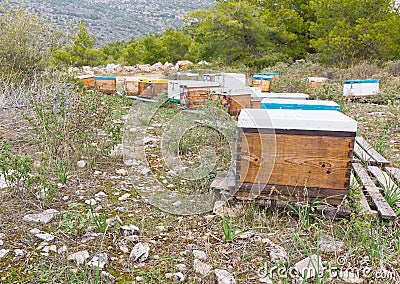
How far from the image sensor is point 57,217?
2.69 m

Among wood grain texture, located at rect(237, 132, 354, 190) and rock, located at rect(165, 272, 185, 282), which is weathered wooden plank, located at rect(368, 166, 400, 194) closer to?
wood grain texture, located at rect(237, 132, 354, 190)

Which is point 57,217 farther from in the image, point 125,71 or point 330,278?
point 125,71

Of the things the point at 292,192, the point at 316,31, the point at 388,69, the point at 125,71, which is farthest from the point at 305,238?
the point at 316,31

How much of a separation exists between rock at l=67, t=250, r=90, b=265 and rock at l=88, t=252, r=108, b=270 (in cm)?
4

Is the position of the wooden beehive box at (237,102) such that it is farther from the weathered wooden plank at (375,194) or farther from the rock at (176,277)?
the rock at (176,277)

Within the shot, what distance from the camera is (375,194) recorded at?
9.21 ft

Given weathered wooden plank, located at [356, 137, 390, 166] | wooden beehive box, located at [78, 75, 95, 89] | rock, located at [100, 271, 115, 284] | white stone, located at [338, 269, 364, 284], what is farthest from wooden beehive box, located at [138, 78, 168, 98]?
white stone, located at [338, 269, 364, 284]

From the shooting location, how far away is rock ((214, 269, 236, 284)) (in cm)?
204

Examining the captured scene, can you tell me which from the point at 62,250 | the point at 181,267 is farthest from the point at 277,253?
the point at 62,250

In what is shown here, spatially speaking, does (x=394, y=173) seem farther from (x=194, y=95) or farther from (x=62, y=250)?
(x=194, y=95)

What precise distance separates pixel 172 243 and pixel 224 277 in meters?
0.50

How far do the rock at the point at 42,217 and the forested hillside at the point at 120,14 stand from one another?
3948 centimetres

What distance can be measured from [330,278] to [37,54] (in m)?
6.49

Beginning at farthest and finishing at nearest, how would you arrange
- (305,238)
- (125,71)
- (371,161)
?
(125,71) → (371,161) → (305,238)
